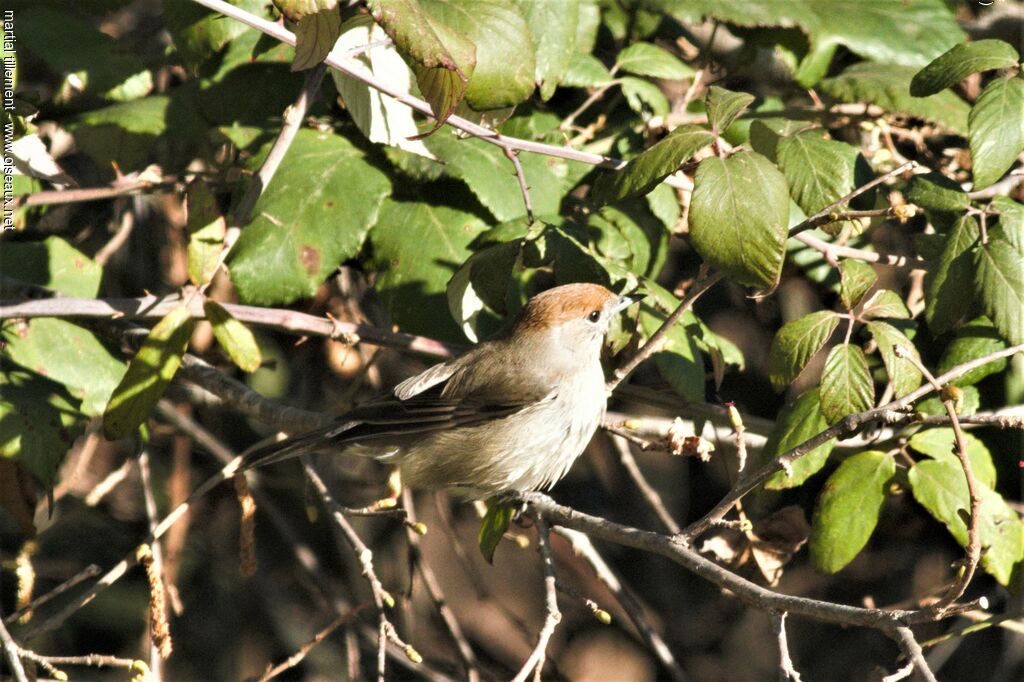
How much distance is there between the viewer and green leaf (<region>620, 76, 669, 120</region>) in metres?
3.41

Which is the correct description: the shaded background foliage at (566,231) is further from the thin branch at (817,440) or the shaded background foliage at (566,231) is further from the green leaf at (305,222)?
the thin branch at (817,440)

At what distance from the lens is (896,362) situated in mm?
2510

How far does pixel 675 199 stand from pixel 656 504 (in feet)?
3.74

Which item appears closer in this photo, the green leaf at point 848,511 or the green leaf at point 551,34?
the green leaf at point 848,511

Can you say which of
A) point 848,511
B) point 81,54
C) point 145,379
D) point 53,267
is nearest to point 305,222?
point 145,379

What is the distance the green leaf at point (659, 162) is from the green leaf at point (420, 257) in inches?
33.4

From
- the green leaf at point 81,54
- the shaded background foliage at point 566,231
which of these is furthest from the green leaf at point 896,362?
the green leaf at point 81,54

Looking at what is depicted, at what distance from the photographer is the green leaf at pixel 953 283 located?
2600mm

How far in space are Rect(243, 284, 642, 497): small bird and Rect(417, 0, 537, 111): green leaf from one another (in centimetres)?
94

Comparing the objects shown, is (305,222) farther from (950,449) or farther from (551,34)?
(950,449)

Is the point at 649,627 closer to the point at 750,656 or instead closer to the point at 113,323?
the point at 113,323

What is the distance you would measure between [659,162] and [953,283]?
877 millimetres

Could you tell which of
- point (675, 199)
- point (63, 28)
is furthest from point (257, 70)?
point (675, 199)

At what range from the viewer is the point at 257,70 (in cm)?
353
